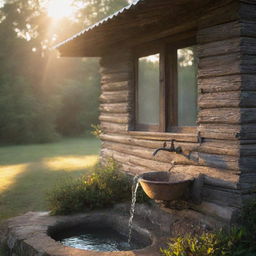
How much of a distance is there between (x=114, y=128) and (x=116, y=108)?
0.47 m

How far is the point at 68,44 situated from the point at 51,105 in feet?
61.9

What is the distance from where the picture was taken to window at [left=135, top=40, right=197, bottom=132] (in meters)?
6.34

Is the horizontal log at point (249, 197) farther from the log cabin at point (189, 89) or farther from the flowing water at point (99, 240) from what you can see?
the flowing water at point (99, 240)

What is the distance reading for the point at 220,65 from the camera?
541cm

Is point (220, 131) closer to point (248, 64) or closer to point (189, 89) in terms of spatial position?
point (248, 64)

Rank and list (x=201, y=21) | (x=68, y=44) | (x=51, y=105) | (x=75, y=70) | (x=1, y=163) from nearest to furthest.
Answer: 1. (x=201, y=21)
2. (x=68, y=44)
3. (x=1, y=163)
4. (x=51, y=105)
5. (x=75, y=70)

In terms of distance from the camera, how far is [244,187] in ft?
16.8

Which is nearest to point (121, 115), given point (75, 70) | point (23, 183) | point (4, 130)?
point (23, 183)

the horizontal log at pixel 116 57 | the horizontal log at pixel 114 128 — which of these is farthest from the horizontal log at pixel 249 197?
the horizontal log at pixel 116 57

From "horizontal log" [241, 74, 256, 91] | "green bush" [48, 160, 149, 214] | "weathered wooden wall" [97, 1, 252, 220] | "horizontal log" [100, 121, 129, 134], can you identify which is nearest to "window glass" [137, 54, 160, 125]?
"horizontal log" [100, 121, 129, 134]

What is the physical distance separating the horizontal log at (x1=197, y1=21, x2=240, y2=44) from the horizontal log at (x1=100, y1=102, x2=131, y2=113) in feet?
8.67

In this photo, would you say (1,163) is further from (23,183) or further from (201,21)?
(201,21)

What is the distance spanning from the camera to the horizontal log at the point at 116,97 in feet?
26.2

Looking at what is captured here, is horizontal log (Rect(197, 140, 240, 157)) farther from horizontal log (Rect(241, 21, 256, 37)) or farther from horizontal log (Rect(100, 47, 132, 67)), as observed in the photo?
horizontal log (Rect(100, 47, 132, 67))
